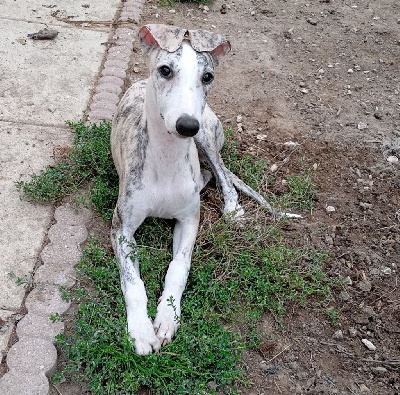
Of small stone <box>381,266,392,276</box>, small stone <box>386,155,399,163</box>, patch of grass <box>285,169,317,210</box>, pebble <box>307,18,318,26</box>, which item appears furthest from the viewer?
pebble <box>307,18,318,26</box>

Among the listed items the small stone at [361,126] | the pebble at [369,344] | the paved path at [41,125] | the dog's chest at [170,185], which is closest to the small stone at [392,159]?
the small stone at [361,126]

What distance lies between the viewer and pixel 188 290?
3477mm

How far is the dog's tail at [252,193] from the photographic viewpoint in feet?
13.8

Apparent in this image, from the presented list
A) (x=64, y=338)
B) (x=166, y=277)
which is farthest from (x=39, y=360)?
(x=166, y=277)

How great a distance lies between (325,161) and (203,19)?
3018mm

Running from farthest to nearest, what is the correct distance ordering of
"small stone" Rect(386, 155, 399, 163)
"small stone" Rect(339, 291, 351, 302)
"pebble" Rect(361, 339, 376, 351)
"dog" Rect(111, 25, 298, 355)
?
"small stone" Rect(386, 155, 399, 163)
"small stone" Rect(339, 291, 351, 302)
"pebble" Rect(361, 339, 376, 351)
"dog" Rect(111, 25, 298, 355)

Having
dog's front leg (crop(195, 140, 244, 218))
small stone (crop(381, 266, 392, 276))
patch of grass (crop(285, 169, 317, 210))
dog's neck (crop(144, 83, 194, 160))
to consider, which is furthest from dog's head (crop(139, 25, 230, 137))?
small stone (crop(381, 266, 392, 276))

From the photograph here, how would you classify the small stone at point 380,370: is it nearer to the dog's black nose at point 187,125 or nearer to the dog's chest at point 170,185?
the dog's chest at point 170,185

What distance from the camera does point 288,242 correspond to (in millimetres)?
4016

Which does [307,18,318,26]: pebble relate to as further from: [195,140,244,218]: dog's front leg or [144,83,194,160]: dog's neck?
[144,83,194,160]: dog's neck

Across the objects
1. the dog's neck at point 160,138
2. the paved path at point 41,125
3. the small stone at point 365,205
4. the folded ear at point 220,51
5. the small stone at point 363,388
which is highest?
the folded ear at point 220,51

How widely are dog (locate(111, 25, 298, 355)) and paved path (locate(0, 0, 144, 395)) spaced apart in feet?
1.56

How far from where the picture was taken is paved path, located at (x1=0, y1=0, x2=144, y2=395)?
10.2 ft

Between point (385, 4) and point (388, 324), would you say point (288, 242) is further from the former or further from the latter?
point (385, 4)
